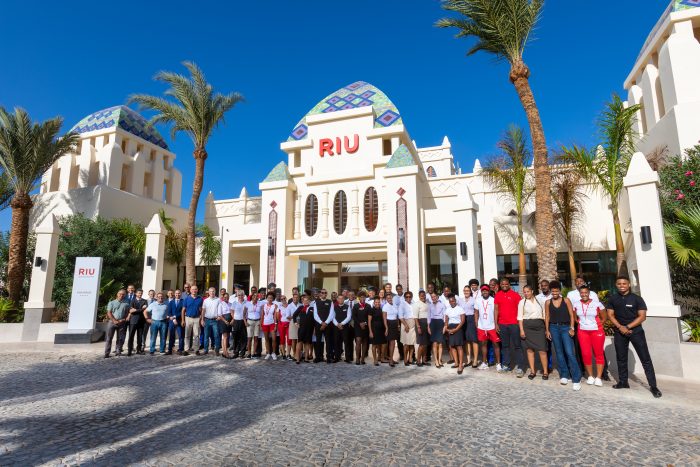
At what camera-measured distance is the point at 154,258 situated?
548 inches

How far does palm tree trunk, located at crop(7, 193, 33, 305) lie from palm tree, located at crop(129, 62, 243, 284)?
5743mm

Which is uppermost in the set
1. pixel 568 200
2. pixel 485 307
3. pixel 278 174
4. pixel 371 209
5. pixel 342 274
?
pixel 278 174

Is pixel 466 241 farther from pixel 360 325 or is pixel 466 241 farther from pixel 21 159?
pixel 21 159

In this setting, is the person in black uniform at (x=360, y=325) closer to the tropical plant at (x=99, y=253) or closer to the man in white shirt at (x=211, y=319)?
the man in white shirt at (x=211, y=319)

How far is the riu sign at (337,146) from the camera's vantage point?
17016mm

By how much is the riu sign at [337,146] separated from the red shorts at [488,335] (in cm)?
1108

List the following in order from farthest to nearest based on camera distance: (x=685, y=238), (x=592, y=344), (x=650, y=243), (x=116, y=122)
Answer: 1. (x=116, y=122)
2. (x=685, y=238)
3. (x=650, y=243)
4. (x=592, y=344)

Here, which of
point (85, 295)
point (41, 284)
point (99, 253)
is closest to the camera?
point (85, 295)

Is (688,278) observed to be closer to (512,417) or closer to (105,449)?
(512,417)

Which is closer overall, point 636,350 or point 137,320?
point 636,350

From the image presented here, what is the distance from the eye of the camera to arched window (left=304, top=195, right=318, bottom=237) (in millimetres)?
16734

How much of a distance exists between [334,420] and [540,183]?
7906 mm

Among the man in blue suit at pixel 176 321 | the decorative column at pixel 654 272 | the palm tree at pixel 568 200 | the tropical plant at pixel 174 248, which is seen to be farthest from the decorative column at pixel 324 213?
the decorative column at pixel 654 272

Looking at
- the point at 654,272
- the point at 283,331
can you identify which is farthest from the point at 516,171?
the point at 283,331
